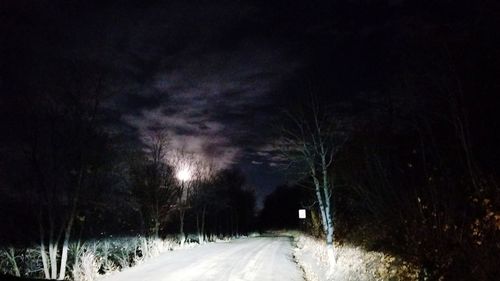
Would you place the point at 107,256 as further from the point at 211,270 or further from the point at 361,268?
the point at 361,268

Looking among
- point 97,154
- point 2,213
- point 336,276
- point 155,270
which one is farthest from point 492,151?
point 2,213

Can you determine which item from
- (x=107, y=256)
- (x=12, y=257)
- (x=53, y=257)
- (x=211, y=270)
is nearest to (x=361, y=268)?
(x=211, y=270)

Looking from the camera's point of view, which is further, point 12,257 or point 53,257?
point 53,257

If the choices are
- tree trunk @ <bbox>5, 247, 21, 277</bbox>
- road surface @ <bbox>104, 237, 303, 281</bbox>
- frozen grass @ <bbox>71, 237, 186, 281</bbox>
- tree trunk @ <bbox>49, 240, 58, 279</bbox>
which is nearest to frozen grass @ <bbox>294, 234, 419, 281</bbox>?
road surface @ <bbox>104, 237, 303, 281</bbox>

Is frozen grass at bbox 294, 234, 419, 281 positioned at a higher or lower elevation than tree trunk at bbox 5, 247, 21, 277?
lower

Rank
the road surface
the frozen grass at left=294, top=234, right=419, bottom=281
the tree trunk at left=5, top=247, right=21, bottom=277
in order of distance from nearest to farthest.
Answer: the frozen grass at left=294, top=234, right=419, bottom=281 → the road surface → the tree trunk at left=5, top=247, right=21, bottom=277

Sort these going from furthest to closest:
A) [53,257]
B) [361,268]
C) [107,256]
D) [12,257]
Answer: [107,256]
[53,257]
[12,257]
[361,268]

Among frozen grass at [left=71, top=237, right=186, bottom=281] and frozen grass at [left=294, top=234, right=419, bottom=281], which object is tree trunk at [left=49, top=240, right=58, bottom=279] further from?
frozen grass at [left=294, top=234, right=419, bottom=281]

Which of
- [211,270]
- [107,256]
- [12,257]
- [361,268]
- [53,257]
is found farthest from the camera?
[107,256]

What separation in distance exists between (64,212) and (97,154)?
337 centimetres

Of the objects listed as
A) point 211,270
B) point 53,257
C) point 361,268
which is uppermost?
point 53,257

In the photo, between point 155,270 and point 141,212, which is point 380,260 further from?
point 141,212

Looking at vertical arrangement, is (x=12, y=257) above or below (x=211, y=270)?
above

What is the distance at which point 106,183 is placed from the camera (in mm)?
24766
